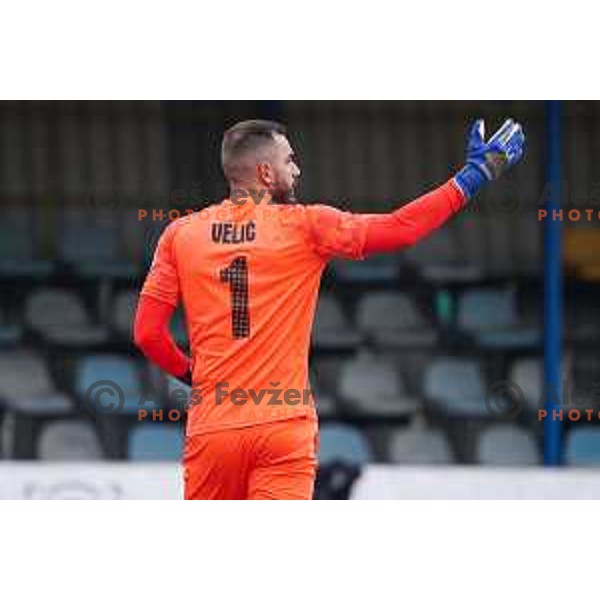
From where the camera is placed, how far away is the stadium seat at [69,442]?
11578 mm

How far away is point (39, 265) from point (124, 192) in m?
0.63

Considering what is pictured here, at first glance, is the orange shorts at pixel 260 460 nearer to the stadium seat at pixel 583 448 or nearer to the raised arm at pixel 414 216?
the raised arm at pixel 414 216

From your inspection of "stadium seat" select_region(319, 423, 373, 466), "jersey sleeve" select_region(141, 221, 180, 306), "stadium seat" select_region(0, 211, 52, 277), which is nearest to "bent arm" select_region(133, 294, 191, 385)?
"jersey sleeve" select_region(141, 221, 180, 306)

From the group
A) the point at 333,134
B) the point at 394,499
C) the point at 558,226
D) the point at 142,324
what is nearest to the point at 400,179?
the point at 333,134

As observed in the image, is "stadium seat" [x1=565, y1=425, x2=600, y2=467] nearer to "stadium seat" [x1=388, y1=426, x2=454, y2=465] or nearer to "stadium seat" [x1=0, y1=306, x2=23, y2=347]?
"stadium seat" [x1=388, y1=426, x2=454, y2=465]

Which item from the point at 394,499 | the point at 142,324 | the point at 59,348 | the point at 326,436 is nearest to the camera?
the point at 142,324

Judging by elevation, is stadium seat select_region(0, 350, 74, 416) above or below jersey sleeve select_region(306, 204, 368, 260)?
below

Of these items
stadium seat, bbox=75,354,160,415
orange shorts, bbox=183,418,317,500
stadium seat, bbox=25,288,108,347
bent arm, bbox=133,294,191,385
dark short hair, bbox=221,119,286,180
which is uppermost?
dark short hair, bbox=221,119,286,180

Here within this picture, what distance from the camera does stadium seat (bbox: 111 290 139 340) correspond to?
39.5ft

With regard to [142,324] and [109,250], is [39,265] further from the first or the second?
[142,324]

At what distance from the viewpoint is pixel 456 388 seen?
12.0 m

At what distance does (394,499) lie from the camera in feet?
34.4

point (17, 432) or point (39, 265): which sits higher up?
point (39, 265)

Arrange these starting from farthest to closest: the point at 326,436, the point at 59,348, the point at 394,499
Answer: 1. the point at 59,348
2. the point at 326,436
3. the point at 394,499
